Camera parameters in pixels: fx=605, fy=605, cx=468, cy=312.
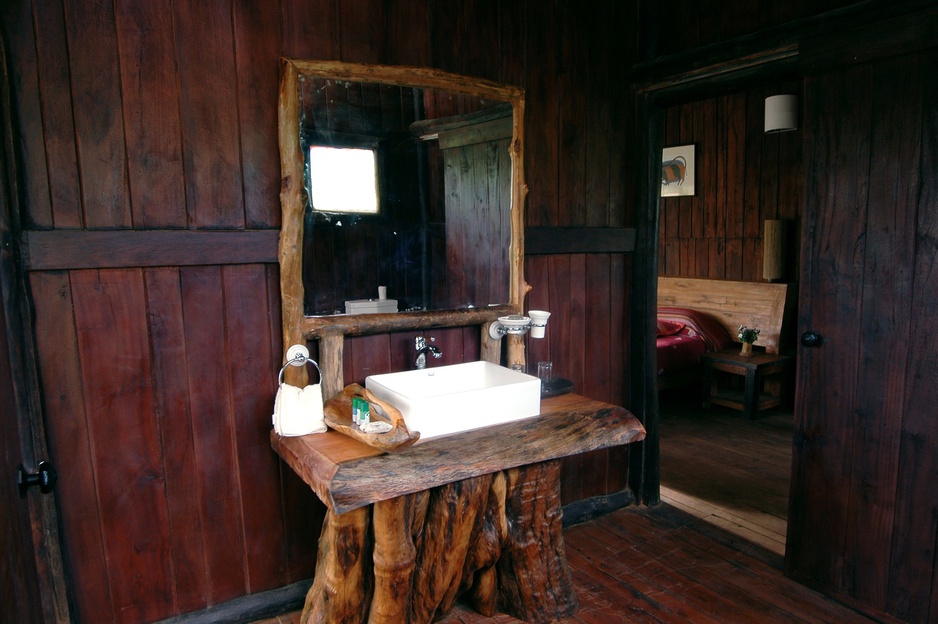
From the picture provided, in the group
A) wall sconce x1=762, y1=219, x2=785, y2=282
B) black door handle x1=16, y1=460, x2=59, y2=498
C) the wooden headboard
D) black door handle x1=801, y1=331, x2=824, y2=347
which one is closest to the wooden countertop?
black door handle x1=16, y1=460, x2=59, y2=498

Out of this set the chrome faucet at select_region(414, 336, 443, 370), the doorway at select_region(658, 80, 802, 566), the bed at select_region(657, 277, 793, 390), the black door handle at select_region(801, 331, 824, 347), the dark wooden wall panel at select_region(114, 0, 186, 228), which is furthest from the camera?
the bed at select_region(657, 277, 793, 390)

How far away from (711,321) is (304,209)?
4098mm

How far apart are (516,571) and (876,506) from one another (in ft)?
4.36

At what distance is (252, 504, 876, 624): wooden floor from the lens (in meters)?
2.27

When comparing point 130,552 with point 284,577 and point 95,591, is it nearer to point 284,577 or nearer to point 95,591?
point 95,591

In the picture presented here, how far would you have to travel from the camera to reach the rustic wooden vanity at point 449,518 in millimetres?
1783

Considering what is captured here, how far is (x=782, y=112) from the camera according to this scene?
446 centimetres

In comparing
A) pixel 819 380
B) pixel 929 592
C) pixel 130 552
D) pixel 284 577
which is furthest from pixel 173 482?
pixel 929 592

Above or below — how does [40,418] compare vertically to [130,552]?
above

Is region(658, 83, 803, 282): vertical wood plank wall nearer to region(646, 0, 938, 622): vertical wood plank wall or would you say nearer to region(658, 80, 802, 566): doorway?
region(658, 80, 802, 566): doorway

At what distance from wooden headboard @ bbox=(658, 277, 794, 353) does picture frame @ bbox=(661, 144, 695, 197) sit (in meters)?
0.88

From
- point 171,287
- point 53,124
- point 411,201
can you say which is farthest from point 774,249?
point 53,124

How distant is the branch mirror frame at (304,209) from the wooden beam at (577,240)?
186mm

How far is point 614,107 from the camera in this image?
2.96m
